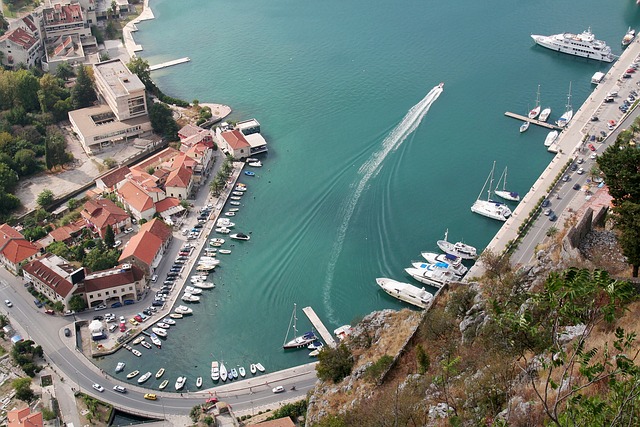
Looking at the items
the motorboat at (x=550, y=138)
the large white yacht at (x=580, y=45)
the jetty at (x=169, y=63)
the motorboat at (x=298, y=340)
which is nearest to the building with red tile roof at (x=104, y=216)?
the motorboat at (x=298, y=340)

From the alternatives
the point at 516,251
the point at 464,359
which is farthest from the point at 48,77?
the point at 464,359

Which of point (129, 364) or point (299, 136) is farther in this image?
point (299, 136)

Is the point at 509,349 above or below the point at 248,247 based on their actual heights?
above

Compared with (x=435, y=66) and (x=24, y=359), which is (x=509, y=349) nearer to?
(x=24, y=359)

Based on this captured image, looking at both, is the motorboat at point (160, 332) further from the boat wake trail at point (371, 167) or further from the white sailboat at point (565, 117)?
the white sailboat at point (565, 117)

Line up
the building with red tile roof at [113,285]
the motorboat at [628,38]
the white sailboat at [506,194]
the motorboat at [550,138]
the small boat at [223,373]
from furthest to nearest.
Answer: the motorboat at [628,38] → the motorboat at [550,138] → the white sailboat at [506,194] → the building with red tile roof at [113,285] → the small boat at [223,373]

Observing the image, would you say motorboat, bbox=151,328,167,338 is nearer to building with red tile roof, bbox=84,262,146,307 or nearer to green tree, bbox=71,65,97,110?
building with red tile roof, bbox=84,262,146,307

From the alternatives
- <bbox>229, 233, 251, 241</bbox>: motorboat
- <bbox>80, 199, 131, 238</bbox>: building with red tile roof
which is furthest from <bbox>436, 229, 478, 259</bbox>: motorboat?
<bbox>80, 199, 131, 238</bbox>: building with red tile roof
